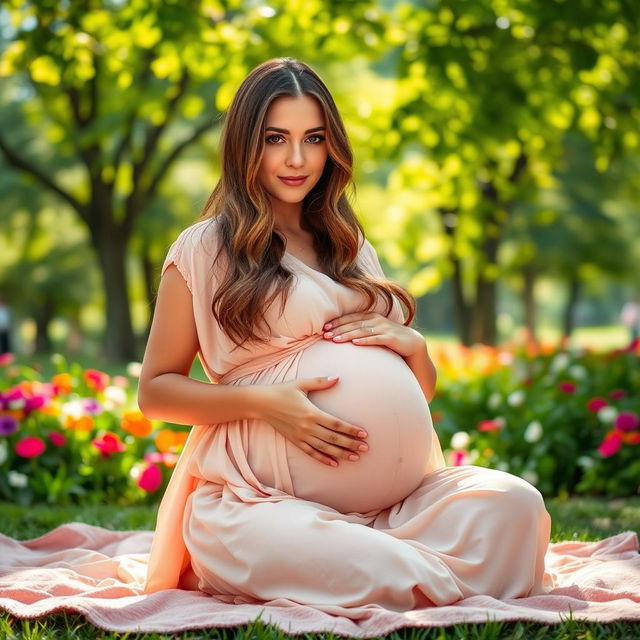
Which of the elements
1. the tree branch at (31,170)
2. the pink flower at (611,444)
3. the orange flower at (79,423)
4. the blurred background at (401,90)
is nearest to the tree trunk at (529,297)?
the blurred background at (401,90)

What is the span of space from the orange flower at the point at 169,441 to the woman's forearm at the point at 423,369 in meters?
2.21

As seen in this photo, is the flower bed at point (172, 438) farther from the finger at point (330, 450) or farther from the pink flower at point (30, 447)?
the finger at point (330, 450)

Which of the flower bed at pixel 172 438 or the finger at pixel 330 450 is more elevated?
the finger at pixel 330 450

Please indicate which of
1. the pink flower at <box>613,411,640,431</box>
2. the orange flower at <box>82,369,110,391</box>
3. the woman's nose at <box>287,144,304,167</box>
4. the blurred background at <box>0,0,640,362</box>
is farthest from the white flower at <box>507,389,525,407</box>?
the woman's nose at <box>287,144,304,167</box>

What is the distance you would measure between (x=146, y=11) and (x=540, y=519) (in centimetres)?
480

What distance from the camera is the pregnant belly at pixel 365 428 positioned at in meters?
3.06

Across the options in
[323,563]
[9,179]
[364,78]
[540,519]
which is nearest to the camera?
[323,563]

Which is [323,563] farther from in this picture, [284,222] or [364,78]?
[364,78]

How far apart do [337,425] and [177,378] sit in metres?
0.55

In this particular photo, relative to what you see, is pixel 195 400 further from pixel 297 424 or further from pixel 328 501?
pixel 328 501

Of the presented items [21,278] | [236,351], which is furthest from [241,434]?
[21,278]

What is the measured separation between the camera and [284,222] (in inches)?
136

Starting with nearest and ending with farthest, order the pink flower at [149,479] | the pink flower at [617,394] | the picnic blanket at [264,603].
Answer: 1. the picnic blanket at [264,603]
2. the pink flower at [149,479]
3. the pink flower at [617,394]

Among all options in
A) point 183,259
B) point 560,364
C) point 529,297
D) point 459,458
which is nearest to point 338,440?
point 183,259
